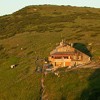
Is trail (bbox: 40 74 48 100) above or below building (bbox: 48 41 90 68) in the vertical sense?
below

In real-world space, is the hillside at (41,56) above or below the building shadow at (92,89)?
below

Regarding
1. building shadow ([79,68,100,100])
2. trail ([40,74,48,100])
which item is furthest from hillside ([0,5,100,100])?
trail ([40,74,48,100])

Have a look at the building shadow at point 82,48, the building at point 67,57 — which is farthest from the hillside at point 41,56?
the building at point 67,57

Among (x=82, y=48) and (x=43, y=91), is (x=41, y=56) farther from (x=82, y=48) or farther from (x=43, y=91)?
(x=43, y=91)

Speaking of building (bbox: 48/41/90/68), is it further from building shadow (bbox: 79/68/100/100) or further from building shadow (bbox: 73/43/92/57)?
building shadow (bbox: 79/68/100/100)

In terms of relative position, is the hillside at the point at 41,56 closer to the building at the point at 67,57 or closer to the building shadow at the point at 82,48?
the building shadow at the point at 82,48

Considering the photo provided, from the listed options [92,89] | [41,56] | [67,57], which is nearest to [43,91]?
[92,89]

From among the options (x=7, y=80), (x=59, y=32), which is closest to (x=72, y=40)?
(x=59, y=32)
